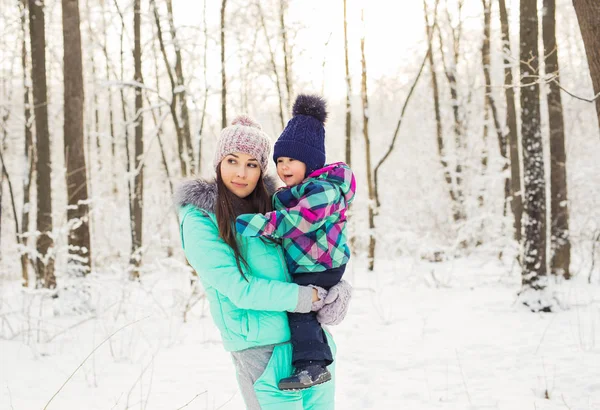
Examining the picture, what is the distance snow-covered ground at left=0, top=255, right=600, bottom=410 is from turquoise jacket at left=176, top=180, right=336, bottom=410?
923 mm

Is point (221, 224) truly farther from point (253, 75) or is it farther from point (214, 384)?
point (253, 75)

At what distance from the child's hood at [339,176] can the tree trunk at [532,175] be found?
4970 millimetres

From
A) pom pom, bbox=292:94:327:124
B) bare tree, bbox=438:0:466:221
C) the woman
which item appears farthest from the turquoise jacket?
bare tree, bbox=438:0:466:221

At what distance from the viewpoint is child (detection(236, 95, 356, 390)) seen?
178 cm

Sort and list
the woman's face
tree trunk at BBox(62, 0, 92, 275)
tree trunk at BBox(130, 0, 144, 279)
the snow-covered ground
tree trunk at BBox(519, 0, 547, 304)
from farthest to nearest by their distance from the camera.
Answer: tree trunk at BBox(130, 0, 144, 279) < tree trunk at BBox(62, 0, 92, 275) < tree trunk at BBox(519, 0, 547, 304) < the snow-covered ground < the woman's face

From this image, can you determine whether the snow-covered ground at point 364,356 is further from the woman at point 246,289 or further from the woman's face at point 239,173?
the woman's face at point 239,173

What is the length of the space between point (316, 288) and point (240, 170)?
1.93 ft

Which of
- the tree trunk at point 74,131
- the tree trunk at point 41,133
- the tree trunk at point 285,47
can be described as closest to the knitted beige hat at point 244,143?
the tree trunk at point 74,131

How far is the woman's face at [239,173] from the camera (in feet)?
6.36

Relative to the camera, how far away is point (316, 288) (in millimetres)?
1847

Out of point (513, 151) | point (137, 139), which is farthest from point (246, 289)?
point (137, 139)

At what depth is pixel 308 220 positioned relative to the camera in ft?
6.10

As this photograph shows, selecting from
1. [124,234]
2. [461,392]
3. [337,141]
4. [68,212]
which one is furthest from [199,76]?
[337,141]

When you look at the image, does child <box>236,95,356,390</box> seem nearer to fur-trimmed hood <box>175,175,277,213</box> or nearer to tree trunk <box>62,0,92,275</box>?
fur-trimmed hood <box>175,175,277,213</box>
